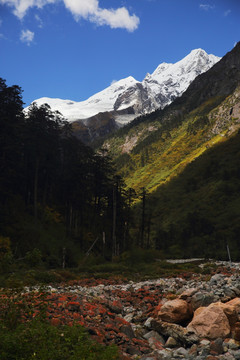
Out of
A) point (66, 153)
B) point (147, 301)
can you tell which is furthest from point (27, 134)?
point (147, 301)

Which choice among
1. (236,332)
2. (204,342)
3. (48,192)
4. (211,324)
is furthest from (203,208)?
(204,342)

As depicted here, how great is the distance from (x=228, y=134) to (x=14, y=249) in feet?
417

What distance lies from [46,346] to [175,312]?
5.88 m

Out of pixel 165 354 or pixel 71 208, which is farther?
pixel 71 208

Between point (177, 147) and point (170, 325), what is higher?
point (177, 147)

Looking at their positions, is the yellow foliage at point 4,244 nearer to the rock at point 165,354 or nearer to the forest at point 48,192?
the forest at point 48,192

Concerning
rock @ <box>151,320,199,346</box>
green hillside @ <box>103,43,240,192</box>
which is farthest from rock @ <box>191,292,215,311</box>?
green hillside @ <box>103,43,240,192</box>

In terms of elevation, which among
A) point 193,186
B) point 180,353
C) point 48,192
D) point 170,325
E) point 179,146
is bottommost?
point 180,353

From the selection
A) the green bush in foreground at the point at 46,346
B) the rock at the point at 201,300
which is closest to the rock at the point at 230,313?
the rock at the point at 201,300

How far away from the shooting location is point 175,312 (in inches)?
441

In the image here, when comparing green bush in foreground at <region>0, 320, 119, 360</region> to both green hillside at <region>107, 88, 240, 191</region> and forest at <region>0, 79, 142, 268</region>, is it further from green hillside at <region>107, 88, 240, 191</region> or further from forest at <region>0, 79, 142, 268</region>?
green hillside at <region>107, 88, 240, 191</region>

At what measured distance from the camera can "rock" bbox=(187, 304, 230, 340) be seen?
9.54 m

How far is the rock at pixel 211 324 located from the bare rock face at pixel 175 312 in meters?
1.00

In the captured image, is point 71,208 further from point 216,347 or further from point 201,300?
point 216,347
